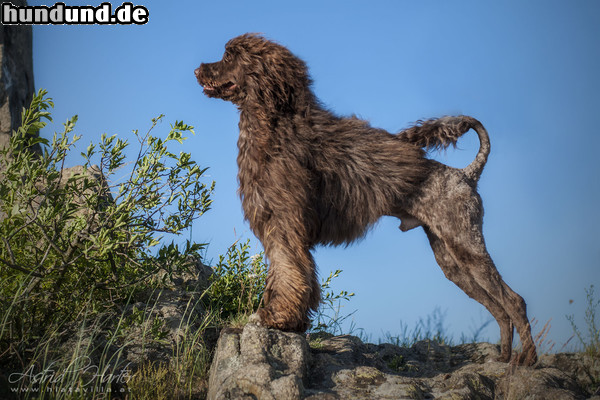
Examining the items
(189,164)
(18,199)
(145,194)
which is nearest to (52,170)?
(18,199)

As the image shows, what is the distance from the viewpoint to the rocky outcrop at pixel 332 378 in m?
3.98

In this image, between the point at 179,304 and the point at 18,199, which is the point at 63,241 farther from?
the point at 179,304

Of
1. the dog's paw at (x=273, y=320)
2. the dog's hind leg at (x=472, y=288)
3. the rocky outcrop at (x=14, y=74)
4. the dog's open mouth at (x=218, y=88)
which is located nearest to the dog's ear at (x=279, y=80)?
the dog's open mouth at (x=218, y=88)

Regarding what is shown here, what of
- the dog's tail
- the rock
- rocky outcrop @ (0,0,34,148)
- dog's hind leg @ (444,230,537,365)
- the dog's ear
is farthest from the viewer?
rocky outcrop @ (0,0,34,148)

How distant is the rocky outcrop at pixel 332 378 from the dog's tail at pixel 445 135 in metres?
2.08

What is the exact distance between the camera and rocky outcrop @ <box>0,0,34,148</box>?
7.68 m

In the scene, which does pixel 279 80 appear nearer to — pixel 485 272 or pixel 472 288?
pixel 485 272

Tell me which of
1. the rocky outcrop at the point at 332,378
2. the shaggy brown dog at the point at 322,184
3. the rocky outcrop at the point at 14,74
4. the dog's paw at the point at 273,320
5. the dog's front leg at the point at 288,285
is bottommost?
the rocky outcrop at the point at 332,378

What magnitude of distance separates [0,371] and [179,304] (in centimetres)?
186

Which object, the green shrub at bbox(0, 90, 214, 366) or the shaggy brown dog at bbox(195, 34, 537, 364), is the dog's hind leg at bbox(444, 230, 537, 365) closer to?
the shaggy brown dog at bbox(195, 34, 537, 364)

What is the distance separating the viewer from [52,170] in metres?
5.11

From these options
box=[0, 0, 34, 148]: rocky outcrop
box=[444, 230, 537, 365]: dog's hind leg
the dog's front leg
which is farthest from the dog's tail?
box=[0, 0, 34, 148]: rocky outcrop

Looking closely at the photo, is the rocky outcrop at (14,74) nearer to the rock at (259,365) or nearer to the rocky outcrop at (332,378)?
the rock at (259,365)

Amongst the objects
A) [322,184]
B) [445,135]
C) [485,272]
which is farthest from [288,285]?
[445,135]
